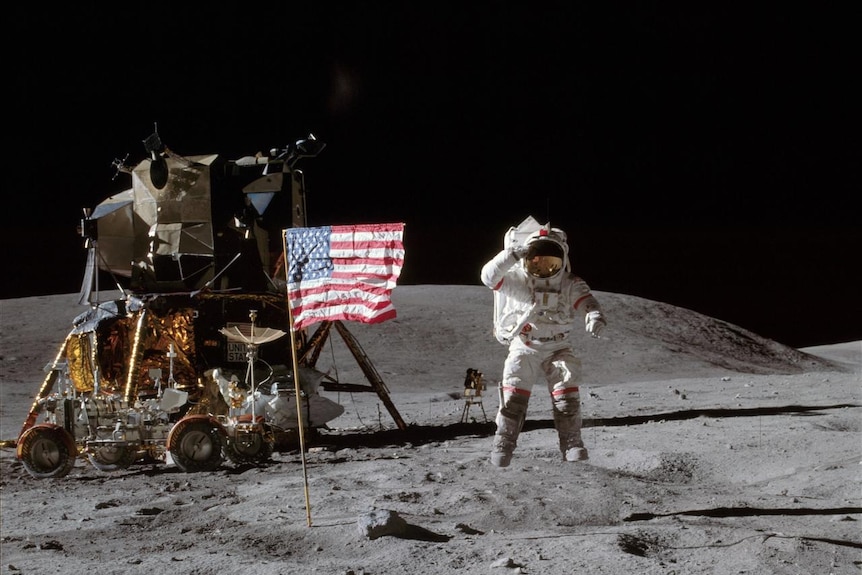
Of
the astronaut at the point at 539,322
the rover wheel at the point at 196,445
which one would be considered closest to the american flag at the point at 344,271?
the astronaut at the point at 539,322

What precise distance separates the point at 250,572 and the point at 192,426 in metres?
2.56

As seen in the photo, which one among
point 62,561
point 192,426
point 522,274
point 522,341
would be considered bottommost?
point 62,561

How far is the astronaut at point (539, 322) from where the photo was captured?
338cm

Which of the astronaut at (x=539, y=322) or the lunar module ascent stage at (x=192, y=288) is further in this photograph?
the lunar module ascent stage at (x=192, y=288)

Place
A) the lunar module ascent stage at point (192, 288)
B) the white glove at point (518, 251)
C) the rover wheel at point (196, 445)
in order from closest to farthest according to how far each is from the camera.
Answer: the white glove at point (518, 251)
the rover wheel at point (196, 445)
the lunar module ascent stage at point (192, 288)

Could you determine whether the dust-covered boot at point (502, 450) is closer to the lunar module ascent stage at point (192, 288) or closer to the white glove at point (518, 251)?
the white glove at point (518, 251)

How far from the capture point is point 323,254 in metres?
3.95

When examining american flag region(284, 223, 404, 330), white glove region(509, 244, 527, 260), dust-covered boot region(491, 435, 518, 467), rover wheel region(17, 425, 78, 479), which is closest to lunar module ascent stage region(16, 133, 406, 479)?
rover wheel region(17, 425, 78, 479)

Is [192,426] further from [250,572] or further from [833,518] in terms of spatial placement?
[833,518]

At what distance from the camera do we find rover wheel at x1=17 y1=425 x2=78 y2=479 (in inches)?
240

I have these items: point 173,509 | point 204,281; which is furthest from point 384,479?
point 204,281

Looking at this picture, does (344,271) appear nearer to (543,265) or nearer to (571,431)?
(543,265)

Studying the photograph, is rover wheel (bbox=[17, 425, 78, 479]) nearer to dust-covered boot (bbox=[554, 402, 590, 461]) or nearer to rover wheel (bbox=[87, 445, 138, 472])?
rover wheel (bbox=[87, 445, 138, 472])

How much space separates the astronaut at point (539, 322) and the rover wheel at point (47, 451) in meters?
3.85
